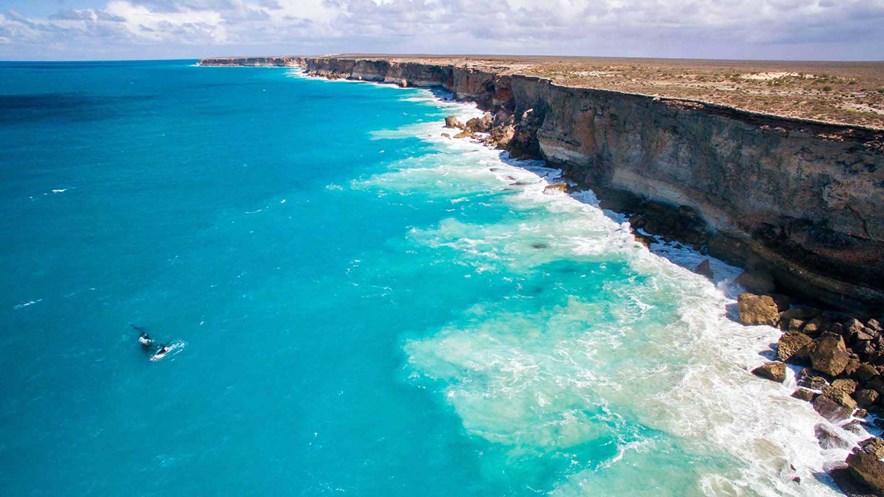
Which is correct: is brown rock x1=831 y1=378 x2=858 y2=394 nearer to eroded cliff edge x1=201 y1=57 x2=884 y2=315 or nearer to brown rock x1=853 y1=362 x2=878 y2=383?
brown rock x1=853 y1=362 x2=878 y2=383

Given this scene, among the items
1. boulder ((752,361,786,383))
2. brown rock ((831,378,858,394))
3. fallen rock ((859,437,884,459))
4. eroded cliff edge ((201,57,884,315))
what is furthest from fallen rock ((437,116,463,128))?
fallen rock ((859,437,884,459))

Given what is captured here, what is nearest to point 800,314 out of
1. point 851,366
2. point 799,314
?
point 799,314

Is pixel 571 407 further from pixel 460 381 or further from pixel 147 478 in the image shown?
pixel 147 478

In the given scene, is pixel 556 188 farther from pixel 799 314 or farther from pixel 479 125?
pixel 479 125

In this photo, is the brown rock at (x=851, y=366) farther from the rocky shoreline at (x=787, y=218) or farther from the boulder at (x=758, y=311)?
the boulder at (x=758, y=311)

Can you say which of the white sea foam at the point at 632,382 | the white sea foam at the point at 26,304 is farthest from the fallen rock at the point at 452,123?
the white sea foam at the point at 26,304

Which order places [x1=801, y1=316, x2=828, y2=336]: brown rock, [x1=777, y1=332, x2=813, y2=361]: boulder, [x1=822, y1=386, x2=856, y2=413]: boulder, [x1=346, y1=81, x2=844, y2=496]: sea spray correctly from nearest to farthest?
[x1=346, y1=81, x2=844, y2=496]: sea spray, [x1=822, y1=386, x2=856, y2=413]: boulder, [x1=777, y1=332, x2=813, y2=361]: boulder, [x1=801, y1=316, x2=828, y2=336]: brown rock

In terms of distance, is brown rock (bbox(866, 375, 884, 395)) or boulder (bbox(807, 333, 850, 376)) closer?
brown rock (bbox(866, 375, 884, 395))
